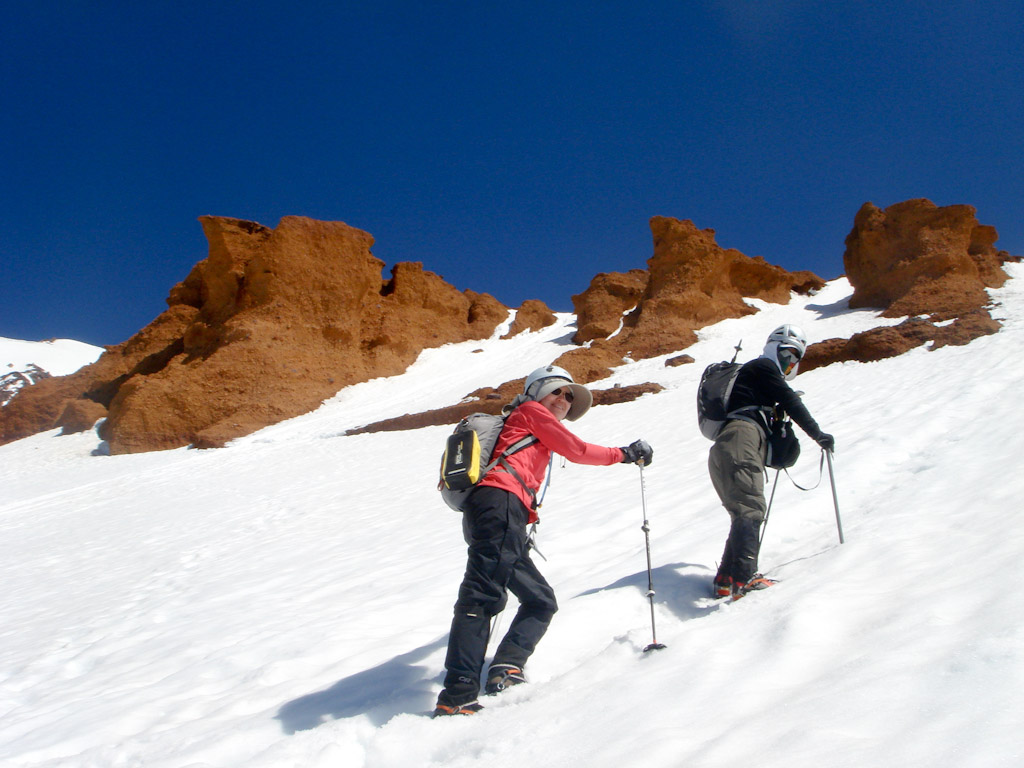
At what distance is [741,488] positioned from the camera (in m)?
3.64

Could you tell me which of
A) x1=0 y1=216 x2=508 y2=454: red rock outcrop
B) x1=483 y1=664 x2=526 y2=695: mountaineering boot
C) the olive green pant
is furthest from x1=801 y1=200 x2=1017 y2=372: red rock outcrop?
x1=0 y1=216 x2=508 y2=454: red rock outcrop

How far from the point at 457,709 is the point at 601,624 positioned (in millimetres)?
997

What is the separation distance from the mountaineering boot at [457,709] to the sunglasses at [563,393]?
4.82ft

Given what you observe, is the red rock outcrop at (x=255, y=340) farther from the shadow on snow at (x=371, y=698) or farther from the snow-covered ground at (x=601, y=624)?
the shadow on snow at (x=371, y=698)

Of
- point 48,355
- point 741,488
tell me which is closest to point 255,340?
point 741,488

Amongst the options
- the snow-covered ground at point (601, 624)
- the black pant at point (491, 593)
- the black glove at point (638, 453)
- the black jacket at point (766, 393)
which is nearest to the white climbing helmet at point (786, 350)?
the black jacket at point (766, 393)

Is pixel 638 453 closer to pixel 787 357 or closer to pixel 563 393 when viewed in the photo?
pixel 563 393

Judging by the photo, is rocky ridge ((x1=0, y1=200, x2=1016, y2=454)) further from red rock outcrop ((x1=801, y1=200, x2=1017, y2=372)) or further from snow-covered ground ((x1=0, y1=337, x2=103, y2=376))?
snow-covered ground ((x1=0, y1=337, x2=103, y2=376))

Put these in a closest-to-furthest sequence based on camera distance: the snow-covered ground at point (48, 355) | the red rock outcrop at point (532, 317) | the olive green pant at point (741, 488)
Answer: the olive green pant at point (741, 488)
the red rock outcrop at point (532, 317)
the snow-covered ground at point (48, 355)

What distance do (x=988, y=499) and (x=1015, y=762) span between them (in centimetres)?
294

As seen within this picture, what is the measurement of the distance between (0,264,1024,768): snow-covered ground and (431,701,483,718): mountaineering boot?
60 millimetres

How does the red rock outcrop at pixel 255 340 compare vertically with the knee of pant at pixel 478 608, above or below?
above

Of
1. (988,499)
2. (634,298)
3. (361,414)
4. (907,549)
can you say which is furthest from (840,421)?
(634,298)

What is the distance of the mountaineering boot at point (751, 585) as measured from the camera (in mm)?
3375
